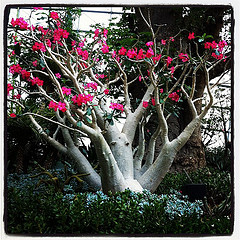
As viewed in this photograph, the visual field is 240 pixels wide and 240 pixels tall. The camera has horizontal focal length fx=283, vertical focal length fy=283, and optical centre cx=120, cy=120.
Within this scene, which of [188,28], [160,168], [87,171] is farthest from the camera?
[188,28]

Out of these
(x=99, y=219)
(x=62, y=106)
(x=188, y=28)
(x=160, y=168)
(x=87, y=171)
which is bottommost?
(x=99, y=219)

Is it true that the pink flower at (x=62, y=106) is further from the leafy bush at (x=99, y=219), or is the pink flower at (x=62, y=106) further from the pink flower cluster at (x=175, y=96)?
the pink flower cluster at (x=175, y=96)

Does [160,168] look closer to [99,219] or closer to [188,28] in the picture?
[99,219]

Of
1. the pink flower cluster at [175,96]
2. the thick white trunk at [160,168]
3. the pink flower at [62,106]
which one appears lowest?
the thick white trunk at [160,168]

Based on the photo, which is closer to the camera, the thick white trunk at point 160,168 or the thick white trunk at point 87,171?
the thick white trunk at point 160,168

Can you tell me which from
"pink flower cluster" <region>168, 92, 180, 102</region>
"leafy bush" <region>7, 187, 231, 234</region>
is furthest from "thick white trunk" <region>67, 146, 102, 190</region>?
"pink flower cluster" <region>168, 92, 180, 102</region>

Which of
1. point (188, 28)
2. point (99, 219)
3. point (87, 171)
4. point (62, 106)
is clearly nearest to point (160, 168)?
point (87, 171)

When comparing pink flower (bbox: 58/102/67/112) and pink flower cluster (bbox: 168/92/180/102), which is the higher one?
pink flower cluster (bbox: 168/92/180/102)

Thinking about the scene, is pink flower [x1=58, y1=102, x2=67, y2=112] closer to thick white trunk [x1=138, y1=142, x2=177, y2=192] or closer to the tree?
thick white trunk [x1=138, y1=142, x2=177, y2=192]

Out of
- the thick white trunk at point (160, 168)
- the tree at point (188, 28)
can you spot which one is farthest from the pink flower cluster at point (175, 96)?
the tree at point (188, 28)

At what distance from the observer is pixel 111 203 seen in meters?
2.32

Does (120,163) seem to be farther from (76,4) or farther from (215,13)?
(215,13)

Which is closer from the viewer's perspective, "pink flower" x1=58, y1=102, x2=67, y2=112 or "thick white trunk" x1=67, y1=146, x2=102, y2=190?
"pink flower" x1=58, y1=102, x2=67, y2=112
